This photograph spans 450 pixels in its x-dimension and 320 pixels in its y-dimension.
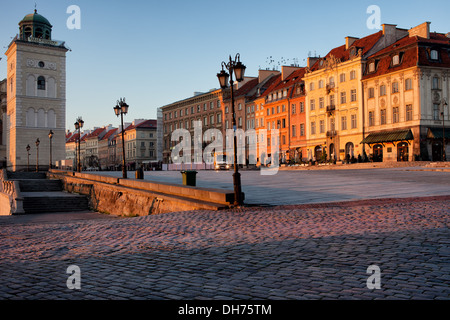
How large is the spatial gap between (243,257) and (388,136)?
46568 mm

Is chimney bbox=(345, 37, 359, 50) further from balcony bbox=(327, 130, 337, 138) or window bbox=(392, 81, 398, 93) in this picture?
window bbox=(392, 81, 398, 93)

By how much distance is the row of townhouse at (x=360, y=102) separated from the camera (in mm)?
46906

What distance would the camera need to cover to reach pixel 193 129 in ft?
289

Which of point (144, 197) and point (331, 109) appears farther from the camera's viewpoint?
point (331, 109)

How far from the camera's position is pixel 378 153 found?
52.2 m

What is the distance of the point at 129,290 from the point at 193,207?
884 centimetres

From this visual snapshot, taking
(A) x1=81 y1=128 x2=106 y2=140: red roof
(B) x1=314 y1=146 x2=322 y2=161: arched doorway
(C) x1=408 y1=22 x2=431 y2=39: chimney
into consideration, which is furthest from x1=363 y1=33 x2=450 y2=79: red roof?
(A) x1=81 y1=128 x2=106 y2=140: red roof

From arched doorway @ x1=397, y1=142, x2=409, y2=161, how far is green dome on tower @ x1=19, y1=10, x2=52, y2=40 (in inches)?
2108

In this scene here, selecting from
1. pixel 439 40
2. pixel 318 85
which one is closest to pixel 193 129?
pixel 318 85

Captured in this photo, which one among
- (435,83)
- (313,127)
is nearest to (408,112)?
(435,83)

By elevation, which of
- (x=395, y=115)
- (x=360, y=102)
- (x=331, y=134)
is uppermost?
(x=360, y=102)

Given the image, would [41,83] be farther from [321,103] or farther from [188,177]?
[188,177]

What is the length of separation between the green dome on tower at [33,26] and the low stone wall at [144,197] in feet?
145
